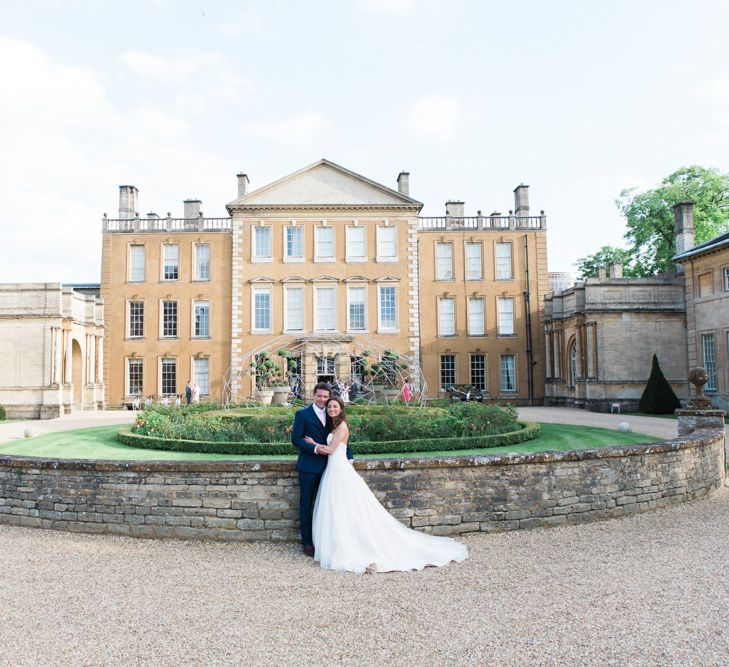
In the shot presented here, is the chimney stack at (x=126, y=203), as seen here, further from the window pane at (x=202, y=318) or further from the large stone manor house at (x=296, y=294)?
the window pane at (x=202, y=318)

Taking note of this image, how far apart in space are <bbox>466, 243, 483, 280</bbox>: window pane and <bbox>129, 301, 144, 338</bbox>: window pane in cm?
1816

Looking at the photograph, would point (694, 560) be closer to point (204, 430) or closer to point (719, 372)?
point (204, 430)

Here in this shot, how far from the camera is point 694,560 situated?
7.04 m

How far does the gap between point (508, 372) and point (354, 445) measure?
923 inches

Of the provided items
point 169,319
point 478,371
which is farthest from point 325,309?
point 478,371

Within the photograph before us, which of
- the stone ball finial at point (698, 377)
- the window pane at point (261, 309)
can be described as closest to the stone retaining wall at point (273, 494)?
Result: the stone ball finial at point (698, 377)

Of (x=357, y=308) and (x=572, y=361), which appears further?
(x=357, y=308)

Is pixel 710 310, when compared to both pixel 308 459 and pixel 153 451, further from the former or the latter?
pixel 308 459

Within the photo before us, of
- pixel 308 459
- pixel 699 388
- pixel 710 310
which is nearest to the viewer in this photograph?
pixel 308 459

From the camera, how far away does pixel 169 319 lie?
34656 mm

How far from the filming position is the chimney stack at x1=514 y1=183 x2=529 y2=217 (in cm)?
3584

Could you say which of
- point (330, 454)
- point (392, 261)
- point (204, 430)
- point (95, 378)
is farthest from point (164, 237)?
point (330, 454)

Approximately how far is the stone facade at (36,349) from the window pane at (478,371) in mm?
20505

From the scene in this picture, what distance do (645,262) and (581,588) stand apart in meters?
40.0
